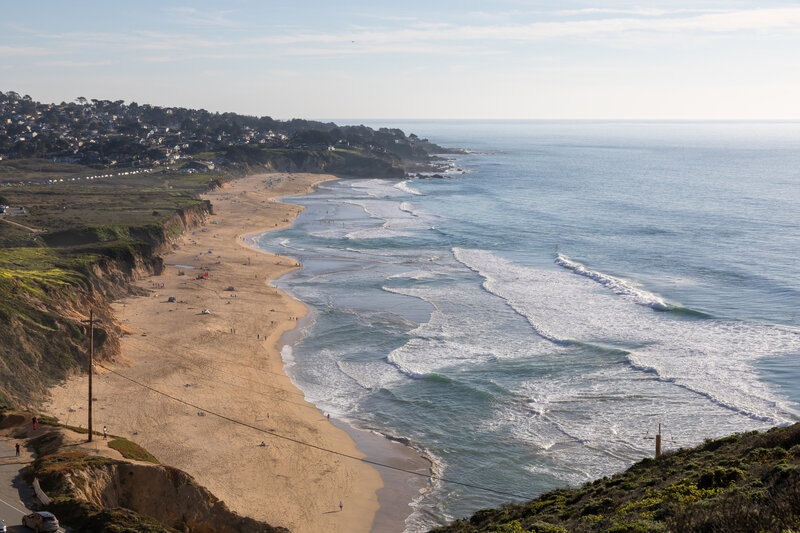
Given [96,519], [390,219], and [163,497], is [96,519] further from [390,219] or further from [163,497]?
[390,219]

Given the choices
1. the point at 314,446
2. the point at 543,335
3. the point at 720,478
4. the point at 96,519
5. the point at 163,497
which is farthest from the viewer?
the point at 543,335

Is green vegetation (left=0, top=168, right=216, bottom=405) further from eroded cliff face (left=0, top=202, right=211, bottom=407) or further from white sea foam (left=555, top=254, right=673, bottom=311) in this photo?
white sea foam (left=555, top=254, right=673, bottom=311)

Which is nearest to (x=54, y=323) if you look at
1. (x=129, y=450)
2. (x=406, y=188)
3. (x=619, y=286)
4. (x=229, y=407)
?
(x=229, y=407)

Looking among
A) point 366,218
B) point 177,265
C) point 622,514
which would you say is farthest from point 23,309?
point 366,218

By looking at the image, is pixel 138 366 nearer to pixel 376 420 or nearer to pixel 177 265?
pixel 376 420

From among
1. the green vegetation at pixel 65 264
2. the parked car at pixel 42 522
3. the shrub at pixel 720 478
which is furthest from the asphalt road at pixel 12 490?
the shrub at pixel 720 478

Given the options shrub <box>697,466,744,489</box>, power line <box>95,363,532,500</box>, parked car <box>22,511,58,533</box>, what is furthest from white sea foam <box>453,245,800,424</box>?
parked car <box>22,511,58,533</box>

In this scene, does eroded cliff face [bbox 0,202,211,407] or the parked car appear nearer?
the parked car
